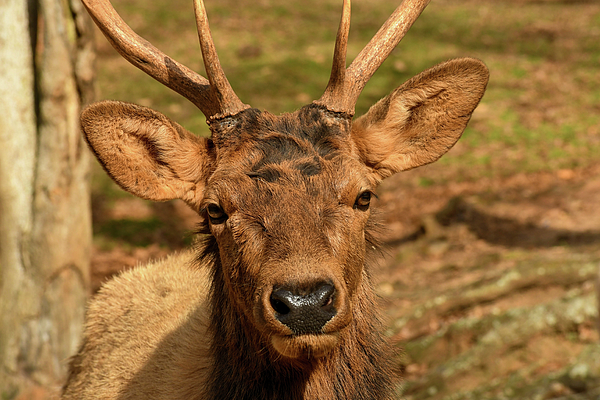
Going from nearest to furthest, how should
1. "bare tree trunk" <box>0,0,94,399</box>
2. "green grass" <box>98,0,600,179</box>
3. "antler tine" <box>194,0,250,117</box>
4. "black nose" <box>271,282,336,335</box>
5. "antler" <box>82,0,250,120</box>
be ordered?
"black nose" <box>271,282,336,335</box>, "antler tine" <box>194,0,250,117</box>, "antler" <box>82,0,250,120</box>, "bare tree trunk" <box>0,0,94,399</box>, "green grass" <box>98,0,600,179</box>

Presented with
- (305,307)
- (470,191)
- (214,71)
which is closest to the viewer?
(305,307)

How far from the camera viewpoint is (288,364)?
150 inches

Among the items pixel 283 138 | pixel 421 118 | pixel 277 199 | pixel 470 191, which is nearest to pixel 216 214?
pixel 277 199

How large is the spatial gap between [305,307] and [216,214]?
0.99 m

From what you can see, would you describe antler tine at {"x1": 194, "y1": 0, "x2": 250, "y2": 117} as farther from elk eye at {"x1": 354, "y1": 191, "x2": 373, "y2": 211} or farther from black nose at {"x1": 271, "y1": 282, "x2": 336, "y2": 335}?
black nose at {"x1": 271, "y1": 282, "x2": 336, "y2": 335}

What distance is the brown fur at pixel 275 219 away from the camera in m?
3.43

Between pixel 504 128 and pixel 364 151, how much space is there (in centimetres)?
1033

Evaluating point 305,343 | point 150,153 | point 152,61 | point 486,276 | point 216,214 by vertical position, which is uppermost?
point 152,61

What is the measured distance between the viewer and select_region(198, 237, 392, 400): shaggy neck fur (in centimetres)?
384

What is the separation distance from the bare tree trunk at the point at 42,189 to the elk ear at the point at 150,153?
11.0 feet

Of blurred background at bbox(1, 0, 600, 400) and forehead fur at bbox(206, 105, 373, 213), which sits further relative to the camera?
blurred background at bbox(1, 0, 600, 400)

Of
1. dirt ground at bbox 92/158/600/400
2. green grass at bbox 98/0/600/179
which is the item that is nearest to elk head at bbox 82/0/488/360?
dirt ground at bbox 92/158/600/400

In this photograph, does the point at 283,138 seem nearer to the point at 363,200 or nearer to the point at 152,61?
the point at 363,200

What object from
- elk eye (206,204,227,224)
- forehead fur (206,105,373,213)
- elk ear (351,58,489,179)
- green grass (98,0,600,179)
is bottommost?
elk eye (206,204,227,224)
